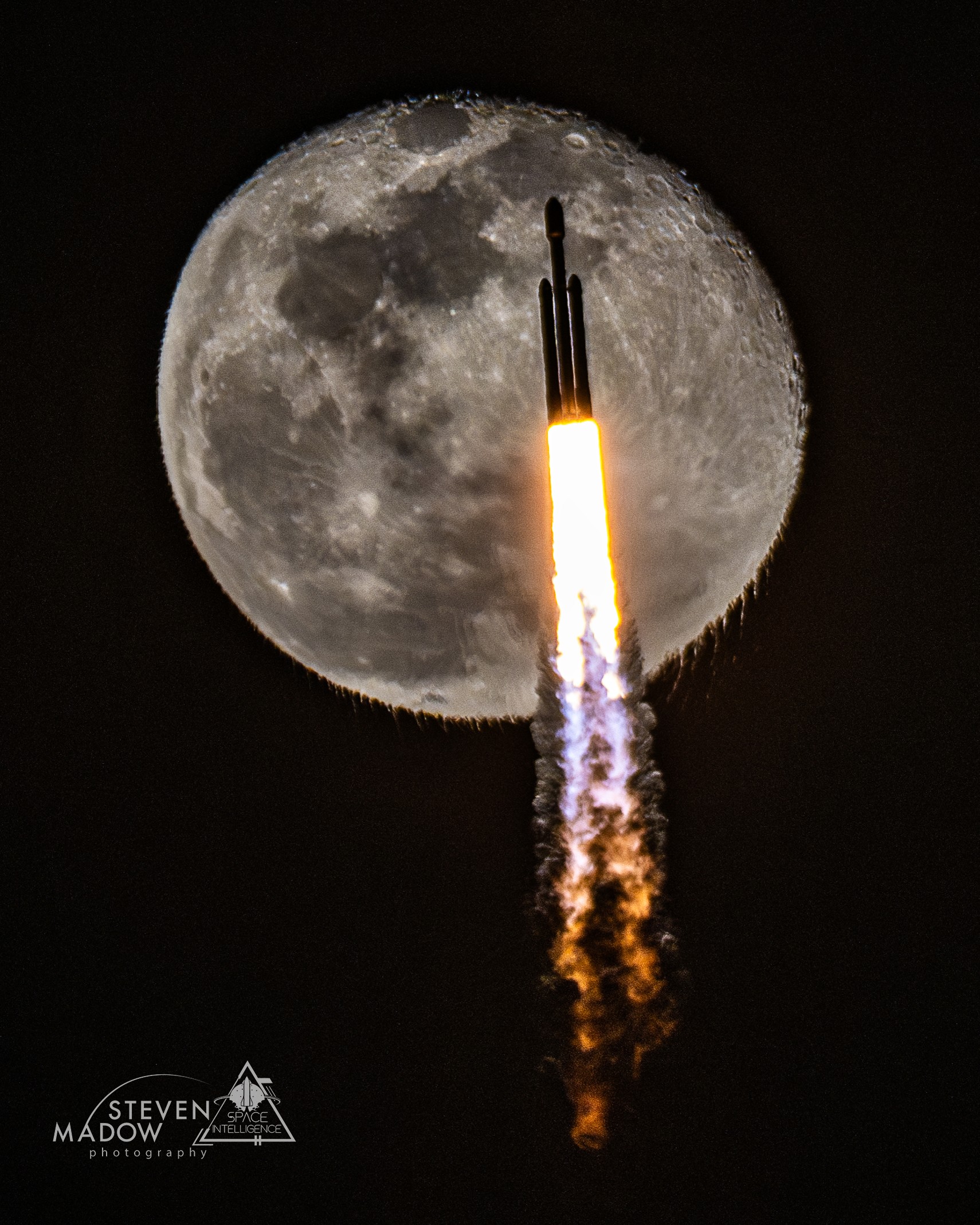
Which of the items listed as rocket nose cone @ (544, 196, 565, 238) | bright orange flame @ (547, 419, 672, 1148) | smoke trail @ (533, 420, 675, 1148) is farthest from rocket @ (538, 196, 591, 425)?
smoke trail @ (533, 420, 675, 1148)

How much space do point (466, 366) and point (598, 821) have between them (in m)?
4.16

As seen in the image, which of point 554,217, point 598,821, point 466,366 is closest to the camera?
point 554,217

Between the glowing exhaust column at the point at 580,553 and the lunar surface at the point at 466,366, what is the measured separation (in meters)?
0.16

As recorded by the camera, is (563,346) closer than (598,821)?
Yes

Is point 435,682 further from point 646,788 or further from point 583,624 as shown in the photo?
point 646,788

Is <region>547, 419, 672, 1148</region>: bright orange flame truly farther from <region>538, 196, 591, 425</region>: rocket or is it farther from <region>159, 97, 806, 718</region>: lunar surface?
<region>538, 196, 591, 425</region>: rocket

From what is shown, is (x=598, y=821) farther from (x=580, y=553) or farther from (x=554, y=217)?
(x=554, y=217)

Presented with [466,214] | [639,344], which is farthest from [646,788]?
[466,214]

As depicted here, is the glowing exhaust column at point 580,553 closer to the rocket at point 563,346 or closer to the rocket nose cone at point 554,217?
the rocket at point 563,346

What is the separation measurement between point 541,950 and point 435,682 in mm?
2727

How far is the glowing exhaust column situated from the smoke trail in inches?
0.5

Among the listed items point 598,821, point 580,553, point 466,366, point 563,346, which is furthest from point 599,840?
point 563,346

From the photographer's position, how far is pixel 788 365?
8.76 m

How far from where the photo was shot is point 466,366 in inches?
314
